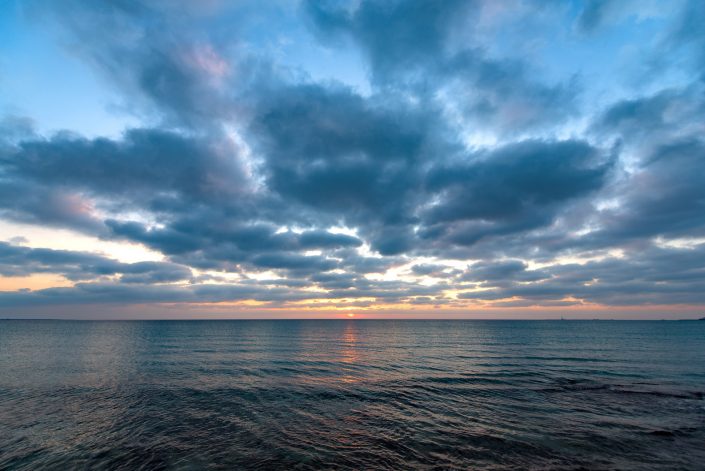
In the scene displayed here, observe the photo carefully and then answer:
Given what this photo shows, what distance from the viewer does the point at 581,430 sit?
20.3m

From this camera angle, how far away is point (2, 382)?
1384 inches

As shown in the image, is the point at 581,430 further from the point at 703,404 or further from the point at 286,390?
the point at 286,390

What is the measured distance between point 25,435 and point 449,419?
26478mm

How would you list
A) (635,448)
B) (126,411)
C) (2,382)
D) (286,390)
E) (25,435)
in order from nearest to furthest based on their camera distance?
(635,448)
(25,435)
(126,411)
(286,390)
(2,382)

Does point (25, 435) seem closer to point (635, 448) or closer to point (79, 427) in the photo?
point (79, 427)

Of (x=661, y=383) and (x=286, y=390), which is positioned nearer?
(x=286, y=390)

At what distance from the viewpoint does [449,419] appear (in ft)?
73.9

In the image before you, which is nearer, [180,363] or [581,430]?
[581,430]

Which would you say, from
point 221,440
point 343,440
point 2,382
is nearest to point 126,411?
point 221,440

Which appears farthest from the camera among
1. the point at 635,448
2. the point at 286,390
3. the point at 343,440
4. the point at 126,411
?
the point at 286,390

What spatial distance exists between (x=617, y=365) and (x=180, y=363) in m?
63.9

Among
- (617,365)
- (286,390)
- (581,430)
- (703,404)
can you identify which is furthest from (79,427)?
(617,365)

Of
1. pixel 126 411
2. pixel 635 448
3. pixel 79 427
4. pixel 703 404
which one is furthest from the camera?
pixel 703 404

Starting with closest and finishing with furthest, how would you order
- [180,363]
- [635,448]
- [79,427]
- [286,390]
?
1. [635,448]
2. [79,427]
3. [286,390]
4. [180,363]
